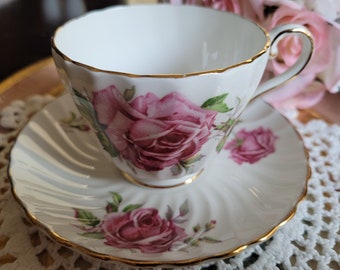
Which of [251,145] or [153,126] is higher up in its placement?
[153,126]

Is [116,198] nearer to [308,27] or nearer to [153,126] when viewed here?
[153,126]

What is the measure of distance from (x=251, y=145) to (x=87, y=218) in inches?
8.0

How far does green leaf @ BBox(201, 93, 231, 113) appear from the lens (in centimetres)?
37

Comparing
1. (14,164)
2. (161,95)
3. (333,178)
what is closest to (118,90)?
(161,95)

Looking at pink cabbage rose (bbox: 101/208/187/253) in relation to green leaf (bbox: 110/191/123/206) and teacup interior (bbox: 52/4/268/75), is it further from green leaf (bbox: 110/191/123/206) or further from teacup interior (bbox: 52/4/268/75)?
teacup interior (bbox: 52/4/268/75)

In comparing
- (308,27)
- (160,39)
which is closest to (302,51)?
→ (308,27)

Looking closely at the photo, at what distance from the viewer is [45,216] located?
0.37m

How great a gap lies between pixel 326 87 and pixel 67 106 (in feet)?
1.05

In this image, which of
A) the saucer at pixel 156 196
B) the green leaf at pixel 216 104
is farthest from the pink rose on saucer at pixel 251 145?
the green leaf at pixel 216 104

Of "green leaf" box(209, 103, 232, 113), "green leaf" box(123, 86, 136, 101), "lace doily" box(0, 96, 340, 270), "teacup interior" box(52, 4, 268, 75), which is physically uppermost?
"green leaf" box(123, 86, 136, 101)

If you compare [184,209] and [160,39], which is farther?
[160,39]

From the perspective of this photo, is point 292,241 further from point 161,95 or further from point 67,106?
point 67,106

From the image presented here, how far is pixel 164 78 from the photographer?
1.13 ft

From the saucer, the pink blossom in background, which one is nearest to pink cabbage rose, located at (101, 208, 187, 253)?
the saucer
